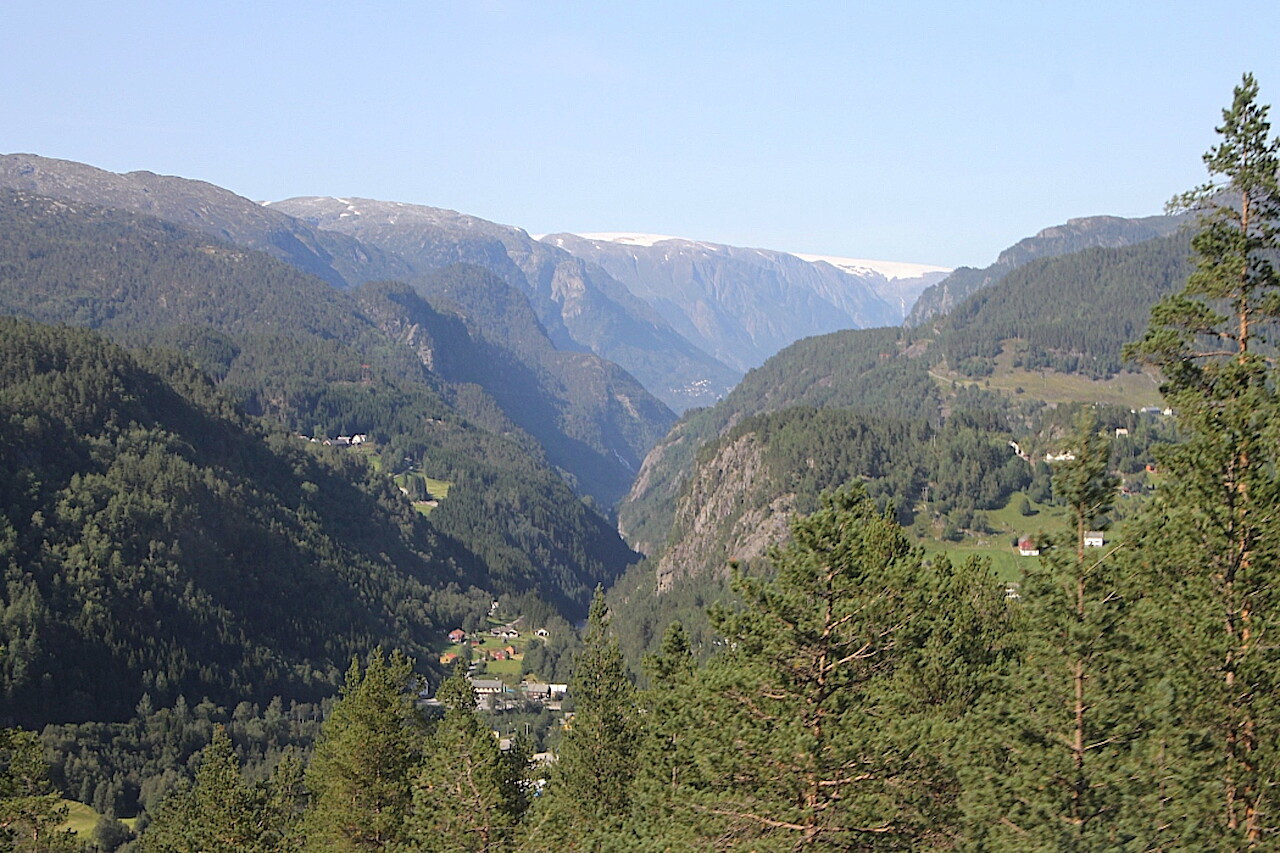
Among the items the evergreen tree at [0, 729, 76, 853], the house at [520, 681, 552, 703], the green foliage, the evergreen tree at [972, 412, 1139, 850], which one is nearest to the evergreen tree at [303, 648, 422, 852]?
the evergreen tree at [0, 729, 76, 853]

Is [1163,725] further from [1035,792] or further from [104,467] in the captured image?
[104,467]

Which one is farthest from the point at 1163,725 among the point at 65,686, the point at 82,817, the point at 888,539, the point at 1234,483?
the point at 65,686

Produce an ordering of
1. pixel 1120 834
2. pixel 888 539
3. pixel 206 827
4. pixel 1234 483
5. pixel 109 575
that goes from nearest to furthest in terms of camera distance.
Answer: pixel 1120 834, pixel 1234 483, pixel 888 539, pixel 206 827, pixel 109 575

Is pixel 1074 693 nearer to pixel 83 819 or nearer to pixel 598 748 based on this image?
pixel 598 748

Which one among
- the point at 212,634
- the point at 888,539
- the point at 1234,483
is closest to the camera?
the point at 1234,483

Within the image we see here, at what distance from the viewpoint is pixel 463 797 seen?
4809 cm

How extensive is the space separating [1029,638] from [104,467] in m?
193

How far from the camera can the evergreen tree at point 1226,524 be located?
2686cm

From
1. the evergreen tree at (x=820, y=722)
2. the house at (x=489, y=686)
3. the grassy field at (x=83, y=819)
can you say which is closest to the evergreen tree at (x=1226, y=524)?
the evergreen tree at (x=820, y=722)

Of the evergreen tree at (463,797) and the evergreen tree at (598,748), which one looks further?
the evergreen tree at (598,748)

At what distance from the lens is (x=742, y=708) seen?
32.0 metres

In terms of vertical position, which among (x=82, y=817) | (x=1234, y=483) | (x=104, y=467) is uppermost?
(x=1234, y=483)

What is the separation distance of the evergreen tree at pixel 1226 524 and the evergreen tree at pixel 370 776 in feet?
134

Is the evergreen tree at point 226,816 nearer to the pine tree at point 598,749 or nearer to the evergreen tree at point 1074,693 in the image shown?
the pine tree at point 598,749
